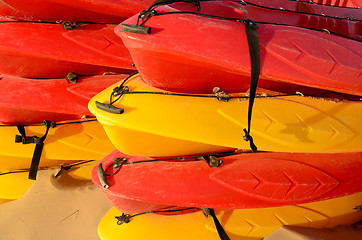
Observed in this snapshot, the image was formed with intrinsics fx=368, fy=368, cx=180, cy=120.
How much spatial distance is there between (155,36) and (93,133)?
0.81 meters

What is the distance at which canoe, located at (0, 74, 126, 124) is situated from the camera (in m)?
1.65

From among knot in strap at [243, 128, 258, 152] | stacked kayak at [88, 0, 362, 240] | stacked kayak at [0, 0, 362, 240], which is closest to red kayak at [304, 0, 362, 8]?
stacked kayak at [0, 0, 362, 240]

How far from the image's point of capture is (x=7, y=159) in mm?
1846

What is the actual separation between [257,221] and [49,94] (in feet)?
3.48

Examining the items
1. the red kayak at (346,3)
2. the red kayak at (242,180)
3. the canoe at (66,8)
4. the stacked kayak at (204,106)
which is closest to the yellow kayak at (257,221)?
the stacked kayak at (204,106)

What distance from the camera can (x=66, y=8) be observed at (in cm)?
165

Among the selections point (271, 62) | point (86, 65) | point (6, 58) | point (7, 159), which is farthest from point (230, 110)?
point (7, 159)

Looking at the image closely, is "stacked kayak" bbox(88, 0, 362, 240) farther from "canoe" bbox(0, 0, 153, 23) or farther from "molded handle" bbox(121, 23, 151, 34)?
"canoe" bbox(0, 0, 153, 23)

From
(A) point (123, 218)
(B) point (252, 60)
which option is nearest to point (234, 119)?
(B) point (252, 60)

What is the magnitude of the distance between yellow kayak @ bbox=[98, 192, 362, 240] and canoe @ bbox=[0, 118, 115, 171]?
49cm

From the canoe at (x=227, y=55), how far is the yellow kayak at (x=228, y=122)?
0.23 feet

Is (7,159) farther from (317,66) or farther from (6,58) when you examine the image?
(317,66)

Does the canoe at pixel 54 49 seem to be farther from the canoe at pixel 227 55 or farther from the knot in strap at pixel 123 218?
the knot in strap at pixel 123 218

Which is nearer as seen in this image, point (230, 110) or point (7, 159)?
point (230, 110)
